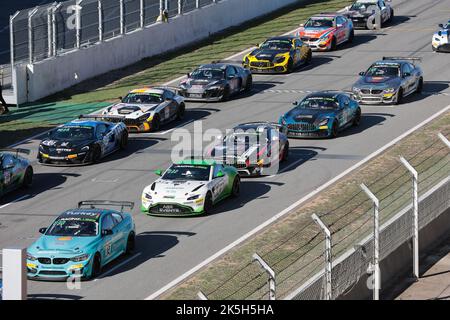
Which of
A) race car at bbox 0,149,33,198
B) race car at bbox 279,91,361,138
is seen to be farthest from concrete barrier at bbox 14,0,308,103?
race car at bbox 0,149,33,198

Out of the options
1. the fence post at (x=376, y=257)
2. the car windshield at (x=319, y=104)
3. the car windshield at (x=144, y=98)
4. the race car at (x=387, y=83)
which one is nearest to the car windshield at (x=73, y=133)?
the car windshield at (x=144, y=98)

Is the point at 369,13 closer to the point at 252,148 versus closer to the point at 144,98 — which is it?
the point at 144,98

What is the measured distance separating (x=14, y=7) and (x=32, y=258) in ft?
139

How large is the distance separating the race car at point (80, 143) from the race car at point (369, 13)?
22.4m

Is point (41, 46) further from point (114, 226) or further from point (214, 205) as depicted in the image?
point (114, 226)

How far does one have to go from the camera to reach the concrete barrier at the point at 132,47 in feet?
142

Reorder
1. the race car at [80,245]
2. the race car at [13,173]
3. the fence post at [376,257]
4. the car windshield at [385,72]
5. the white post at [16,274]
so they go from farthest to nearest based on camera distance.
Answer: the car windshield at [385,72]
the race car at [13,173]
the race car at [80,245]
the fence post at [376,257]
the white post at [16,274]

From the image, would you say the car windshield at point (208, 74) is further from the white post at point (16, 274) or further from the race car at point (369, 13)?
the white post at point (16, 274)

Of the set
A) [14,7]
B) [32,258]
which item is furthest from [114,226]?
[14,7]

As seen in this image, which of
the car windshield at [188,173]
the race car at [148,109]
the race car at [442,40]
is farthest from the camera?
the race car at [442,40]

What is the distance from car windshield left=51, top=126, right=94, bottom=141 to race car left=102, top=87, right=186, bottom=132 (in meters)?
2.65

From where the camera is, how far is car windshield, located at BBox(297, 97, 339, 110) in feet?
118

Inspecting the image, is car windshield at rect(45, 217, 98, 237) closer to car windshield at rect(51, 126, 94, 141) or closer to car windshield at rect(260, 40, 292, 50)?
car windshield at rect(51, 126, 94, 141)

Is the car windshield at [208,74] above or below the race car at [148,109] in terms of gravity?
above
